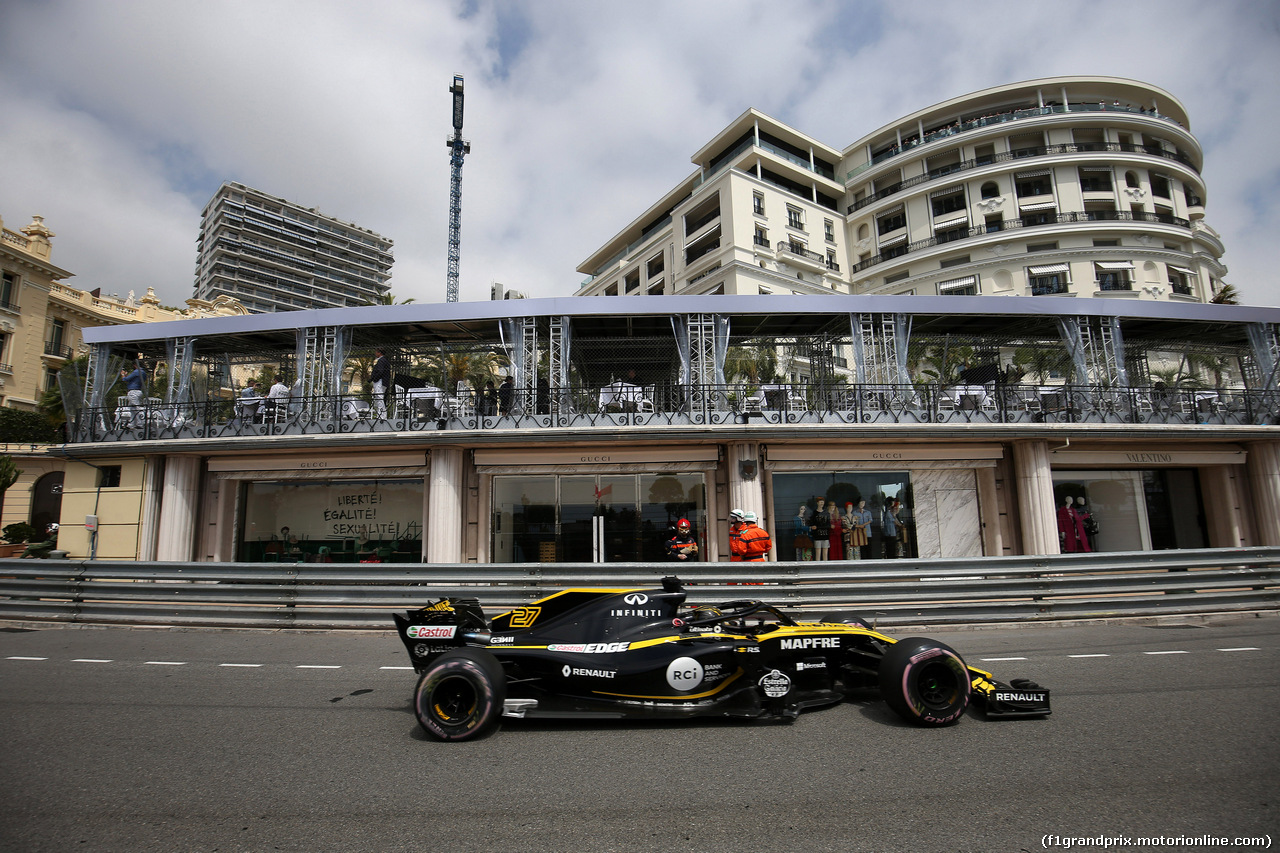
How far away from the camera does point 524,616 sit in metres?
5.52

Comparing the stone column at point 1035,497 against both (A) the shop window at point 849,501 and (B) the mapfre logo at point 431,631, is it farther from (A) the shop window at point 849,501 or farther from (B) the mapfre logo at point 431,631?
(B) the mapfre logo at point 431,631

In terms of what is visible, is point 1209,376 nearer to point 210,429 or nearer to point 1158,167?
point 210,429

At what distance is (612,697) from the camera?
4801mm

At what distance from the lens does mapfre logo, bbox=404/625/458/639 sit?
524 centimetres

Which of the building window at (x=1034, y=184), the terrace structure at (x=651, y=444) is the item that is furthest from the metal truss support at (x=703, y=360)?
the building window at (x=1034, y=184)

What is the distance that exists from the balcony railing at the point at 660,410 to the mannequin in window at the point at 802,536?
2.26 m

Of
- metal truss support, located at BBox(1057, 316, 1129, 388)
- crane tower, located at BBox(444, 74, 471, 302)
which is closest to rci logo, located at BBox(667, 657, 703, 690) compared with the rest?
metal truss support, located at BBox(1057, 316, 1129, 388)

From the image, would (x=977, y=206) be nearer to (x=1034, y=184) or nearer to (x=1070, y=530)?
(x=1034, y=184)

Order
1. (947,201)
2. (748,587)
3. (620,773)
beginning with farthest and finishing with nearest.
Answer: (947,201)
(748,587)
(620,773)

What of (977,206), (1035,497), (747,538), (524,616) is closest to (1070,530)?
(1035,497)

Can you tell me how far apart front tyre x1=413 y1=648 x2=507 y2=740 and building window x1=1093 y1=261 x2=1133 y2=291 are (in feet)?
183

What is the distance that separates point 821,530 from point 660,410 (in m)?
4.60

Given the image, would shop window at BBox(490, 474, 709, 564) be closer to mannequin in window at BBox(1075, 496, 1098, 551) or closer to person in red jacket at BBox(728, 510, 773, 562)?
person in red jacket at BBox(728, 510, 773, 562)

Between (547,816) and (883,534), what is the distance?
12.6 meters
